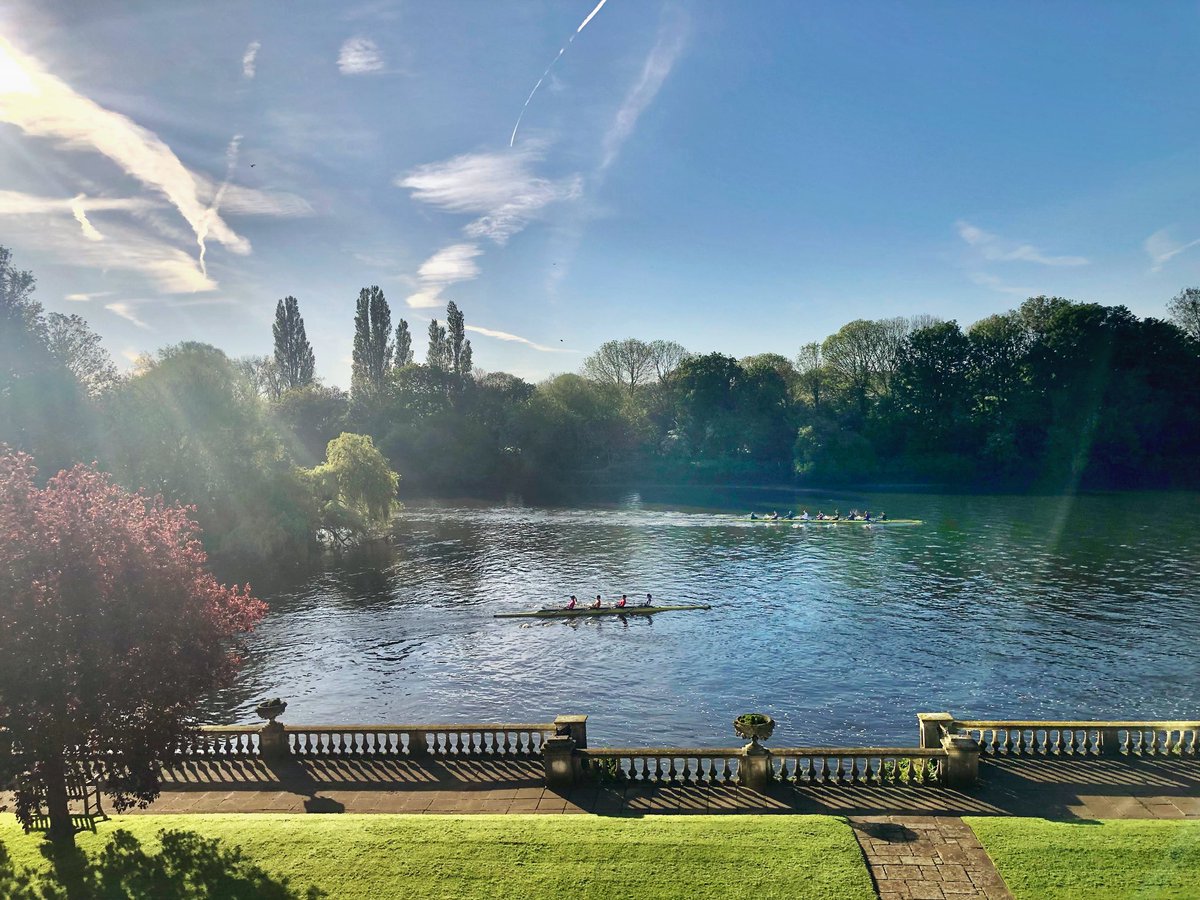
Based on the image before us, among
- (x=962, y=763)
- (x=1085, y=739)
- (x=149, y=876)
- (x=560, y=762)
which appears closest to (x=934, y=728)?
(x=962, y=763)

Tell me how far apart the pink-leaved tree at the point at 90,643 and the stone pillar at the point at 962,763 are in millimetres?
19016

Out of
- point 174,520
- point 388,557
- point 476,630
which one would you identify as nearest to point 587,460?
point 388,557

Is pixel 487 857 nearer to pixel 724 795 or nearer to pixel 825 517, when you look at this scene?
pixel 724 795

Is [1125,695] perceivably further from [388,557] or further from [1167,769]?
[388,557]

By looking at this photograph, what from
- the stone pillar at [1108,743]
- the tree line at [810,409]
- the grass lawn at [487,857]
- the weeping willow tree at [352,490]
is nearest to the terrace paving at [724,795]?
the stone pillar at [1108,743]

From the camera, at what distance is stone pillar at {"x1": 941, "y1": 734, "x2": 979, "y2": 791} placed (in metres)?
20.0

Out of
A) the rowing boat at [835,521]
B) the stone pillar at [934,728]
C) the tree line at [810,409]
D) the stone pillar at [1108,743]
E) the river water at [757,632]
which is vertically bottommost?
the river water at [757,632]

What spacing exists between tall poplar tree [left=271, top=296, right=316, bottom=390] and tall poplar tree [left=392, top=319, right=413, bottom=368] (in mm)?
19119

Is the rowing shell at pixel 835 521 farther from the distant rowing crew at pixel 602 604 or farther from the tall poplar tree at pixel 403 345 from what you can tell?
the tall poplar tree at pixel 403 345

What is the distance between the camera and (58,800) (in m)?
16.0

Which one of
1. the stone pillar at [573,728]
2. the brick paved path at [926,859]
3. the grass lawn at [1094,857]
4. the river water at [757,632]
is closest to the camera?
the grass lawn at [1094,857]

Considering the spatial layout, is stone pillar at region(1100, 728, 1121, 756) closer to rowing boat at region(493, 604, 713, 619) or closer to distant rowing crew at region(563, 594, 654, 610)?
rowing boat at region(493, 604, 713, 619)

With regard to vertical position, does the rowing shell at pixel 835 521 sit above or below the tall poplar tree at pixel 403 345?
below

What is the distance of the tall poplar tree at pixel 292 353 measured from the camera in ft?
487
